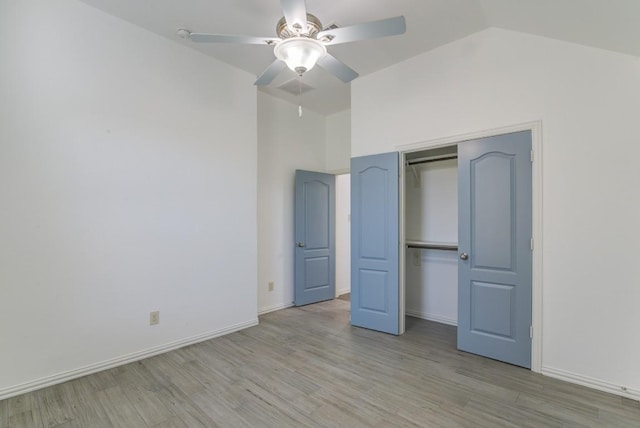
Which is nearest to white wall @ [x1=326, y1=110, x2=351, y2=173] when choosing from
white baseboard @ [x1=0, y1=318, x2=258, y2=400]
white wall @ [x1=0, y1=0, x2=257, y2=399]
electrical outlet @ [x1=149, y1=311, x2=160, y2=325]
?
white wall @ [x1=0, y1=0, x2=257, y2=399]

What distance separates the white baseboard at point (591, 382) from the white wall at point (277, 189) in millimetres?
3271

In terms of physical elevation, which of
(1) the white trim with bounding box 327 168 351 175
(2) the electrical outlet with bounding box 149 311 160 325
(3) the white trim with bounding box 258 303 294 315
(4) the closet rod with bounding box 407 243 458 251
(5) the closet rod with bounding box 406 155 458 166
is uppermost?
(1) the white trim with bounding box 327 168 351 175

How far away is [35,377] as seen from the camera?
239 centimetres

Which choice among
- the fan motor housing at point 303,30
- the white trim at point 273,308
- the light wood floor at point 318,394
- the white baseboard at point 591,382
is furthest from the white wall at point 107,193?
the white baseboard at point 591,382

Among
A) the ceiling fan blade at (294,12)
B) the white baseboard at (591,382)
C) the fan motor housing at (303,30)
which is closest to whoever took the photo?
the ceiling fan blade at (294,12)

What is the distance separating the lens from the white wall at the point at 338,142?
16.7 ft

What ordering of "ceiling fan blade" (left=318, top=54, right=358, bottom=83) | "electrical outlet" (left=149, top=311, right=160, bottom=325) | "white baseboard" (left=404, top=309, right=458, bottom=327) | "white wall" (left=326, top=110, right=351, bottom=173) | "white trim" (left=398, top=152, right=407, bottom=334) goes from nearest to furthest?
"ceiling fan blade" (left=318, top=54, right=358, bottom=83), "electrical outlet" (left=149, top=311, right=160, bottom=325), "white trim" (left=398, top=152, right=407, bottom=334), "white baseboard" (left=404, top=309, right=458, bottom=327), "white wall" (left=326, top=110, right=351, bottom=173)

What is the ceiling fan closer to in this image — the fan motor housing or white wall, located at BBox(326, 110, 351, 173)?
the fan motor housing

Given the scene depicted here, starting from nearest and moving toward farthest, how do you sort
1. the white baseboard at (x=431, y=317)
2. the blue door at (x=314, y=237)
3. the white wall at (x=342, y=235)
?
the white baseboard at (x=431, y=317) → the blue door at (x=314, y=237) → the white wall at (x=342, y=235)

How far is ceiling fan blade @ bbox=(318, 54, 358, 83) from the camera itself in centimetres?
215

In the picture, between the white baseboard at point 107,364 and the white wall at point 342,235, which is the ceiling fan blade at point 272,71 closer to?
the white baseboard at point 107,364

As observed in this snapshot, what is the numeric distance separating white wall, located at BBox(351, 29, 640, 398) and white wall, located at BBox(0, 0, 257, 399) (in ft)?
9.49

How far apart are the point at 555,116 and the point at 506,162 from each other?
19.7 inches

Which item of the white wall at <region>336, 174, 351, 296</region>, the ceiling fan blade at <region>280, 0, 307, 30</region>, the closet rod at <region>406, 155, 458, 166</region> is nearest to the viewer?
the ceiling fan blade at <region>280, 0, 307, 30</region>
